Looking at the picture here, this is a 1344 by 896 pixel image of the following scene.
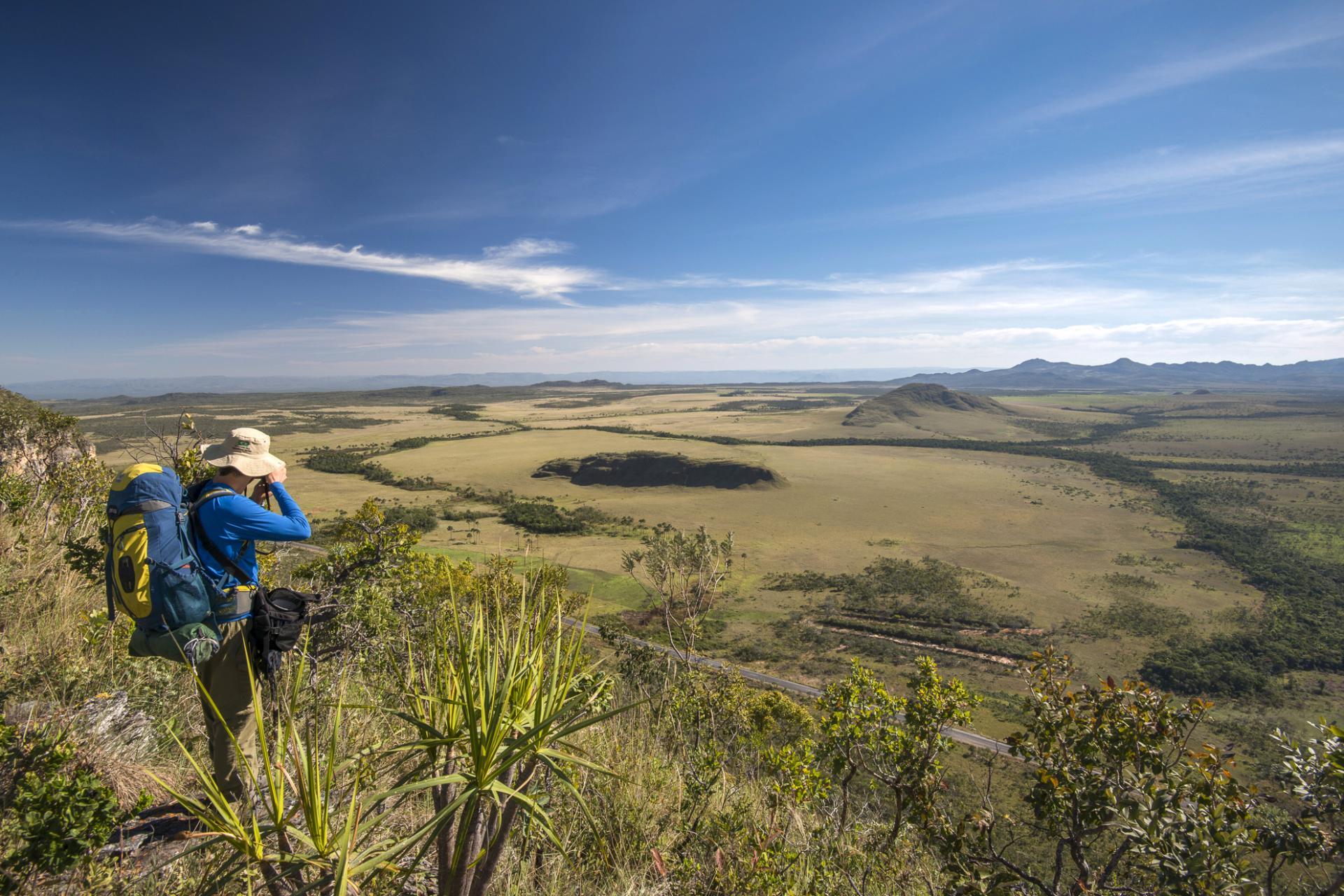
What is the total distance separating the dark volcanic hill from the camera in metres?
144

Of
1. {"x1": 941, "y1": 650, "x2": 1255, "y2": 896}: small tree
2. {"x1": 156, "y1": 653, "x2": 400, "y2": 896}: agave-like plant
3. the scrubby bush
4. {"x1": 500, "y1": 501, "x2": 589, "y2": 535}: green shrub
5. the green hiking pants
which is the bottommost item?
{"x1": 500, "y1": 501, "x2": 589, "y2": 535}: green shrub

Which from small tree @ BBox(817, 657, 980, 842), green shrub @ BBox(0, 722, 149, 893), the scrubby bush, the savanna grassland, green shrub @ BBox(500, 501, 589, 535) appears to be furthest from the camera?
green shrub @ BBox(500, 501, 589, 535)

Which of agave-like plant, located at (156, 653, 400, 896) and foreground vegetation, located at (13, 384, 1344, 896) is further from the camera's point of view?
foreground vegetation, located at (13, 384, 1344, 896)

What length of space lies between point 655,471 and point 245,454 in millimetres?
68645

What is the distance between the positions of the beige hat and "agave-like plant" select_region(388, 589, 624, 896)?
86.5 inches

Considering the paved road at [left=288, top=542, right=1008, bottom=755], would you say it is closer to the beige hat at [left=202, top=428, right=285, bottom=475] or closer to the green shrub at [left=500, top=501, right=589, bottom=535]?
the beige hat at [left=202, top=428, right=285, bottom=475]

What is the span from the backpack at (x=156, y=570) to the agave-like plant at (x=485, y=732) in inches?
71.6

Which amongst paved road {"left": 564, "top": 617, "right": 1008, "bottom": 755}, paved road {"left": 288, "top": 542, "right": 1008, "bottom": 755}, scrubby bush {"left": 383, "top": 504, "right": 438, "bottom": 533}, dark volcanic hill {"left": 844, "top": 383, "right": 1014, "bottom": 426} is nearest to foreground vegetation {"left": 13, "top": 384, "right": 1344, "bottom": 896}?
paved road {"left": 288, "top": 542, "right": 1008, "bottom": 755}

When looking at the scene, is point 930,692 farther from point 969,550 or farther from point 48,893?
point 969,550

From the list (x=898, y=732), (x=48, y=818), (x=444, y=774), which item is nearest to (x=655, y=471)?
(x=898, y=732)

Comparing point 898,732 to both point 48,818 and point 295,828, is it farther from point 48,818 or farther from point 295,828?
point 48,818

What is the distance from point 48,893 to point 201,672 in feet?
4.24

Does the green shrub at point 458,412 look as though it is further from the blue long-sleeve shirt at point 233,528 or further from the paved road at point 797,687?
the blue long-sleeve shirt at point 233,528

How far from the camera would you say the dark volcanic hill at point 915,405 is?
144000 millimetres
